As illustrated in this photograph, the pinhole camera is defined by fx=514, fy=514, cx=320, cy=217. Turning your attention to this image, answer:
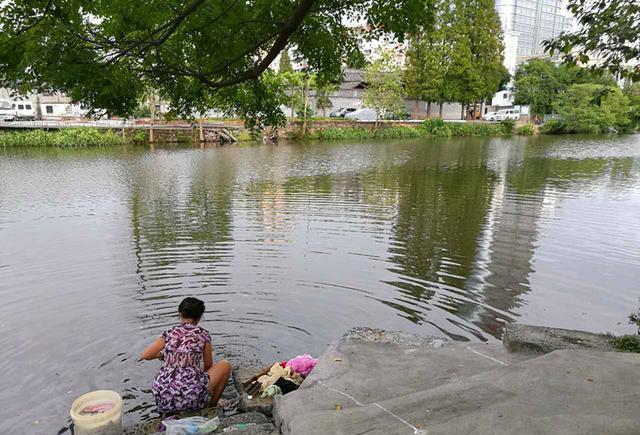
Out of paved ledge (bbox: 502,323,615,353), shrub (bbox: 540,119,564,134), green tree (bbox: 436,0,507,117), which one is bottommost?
paved ledge (bbox: 502,323,615,353)

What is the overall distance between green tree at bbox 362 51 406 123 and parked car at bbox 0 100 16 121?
30.4 meters

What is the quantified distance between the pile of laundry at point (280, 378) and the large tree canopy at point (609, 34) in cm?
457

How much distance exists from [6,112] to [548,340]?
170 feet

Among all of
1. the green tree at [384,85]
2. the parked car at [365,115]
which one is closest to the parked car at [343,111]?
the parked car at [365,115]

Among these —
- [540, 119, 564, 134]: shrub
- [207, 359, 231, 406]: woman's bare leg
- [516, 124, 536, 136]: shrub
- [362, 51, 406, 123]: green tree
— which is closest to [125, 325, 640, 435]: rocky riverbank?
[207, 359, 231, 406]: woman's bare leg

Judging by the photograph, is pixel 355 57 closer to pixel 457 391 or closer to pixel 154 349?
pixel 154 349

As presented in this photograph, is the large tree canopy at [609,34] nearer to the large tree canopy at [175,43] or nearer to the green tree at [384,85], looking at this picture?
the large tree canopy at [175,43]

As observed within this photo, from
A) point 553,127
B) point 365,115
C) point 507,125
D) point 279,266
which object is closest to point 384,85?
point 365,115

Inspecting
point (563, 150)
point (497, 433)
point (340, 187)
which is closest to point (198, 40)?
point (497, 433)

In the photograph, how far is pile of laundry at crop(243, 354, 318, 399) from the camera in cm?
501

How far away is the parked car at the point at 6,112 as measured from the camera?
4297cm

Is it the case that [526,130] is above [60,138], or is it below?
above

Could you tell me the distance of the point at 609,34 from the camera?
5535 millimetres

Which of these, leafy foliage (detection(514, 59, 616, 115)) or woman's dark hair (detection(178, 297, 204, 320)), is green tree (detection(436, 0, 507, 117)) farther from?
woman's dark hair (detection(178, 297, 204, 320))
